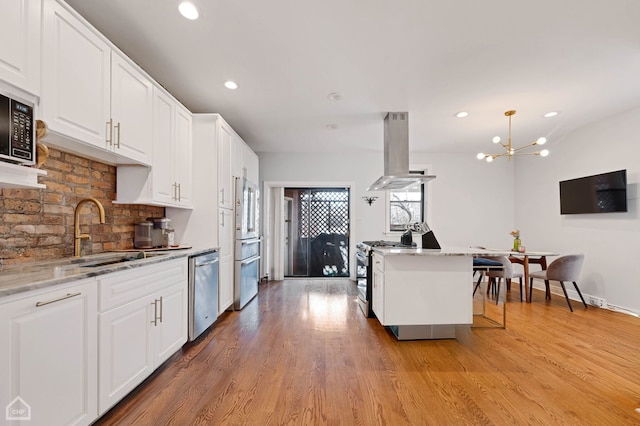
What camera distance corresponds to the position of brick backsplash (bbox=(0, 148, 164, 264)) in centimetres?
162

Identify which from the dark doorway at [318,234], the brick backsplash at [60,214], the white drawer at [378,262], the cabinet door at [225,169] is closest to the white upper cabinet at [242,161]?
the cabinet door at [225,169]

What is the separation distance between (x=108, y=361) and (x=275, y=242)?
4.04 metres

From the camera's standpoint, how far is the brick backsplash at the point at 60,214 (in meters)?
1.62

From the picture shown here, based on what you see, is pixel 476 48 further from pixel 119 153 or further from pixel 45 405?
pixel 45 405

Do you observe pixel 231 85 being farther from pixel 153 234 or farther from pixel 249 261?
pixel 249 261

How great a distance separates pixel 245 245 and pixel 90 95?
2.29 m

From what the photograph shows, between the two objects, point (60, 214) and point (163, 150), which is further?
point (163, 150)

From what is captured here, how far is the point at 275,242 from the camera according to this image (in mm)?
5535

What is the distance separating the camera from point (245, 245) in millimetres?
3654

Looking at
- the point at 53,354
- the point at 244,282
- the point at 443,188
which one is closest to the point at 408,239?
the point at 244,282

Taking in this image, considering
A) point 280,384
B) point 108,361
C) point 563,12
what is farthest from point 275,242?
point 563,12

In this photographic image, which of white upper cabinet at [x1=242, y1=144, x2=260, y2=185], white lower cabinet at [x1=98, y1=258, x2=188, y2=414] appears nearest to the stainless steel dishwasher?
white lower cabinet at [x1=98, y1=258, x2=188, y2=414]

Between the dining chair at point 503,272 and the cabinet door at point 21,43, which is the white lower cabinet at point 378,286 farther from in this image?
the cabinet door at point 21,43

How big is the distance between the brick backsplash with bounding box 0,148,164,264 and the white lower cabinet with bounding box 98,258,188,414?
62 cm
